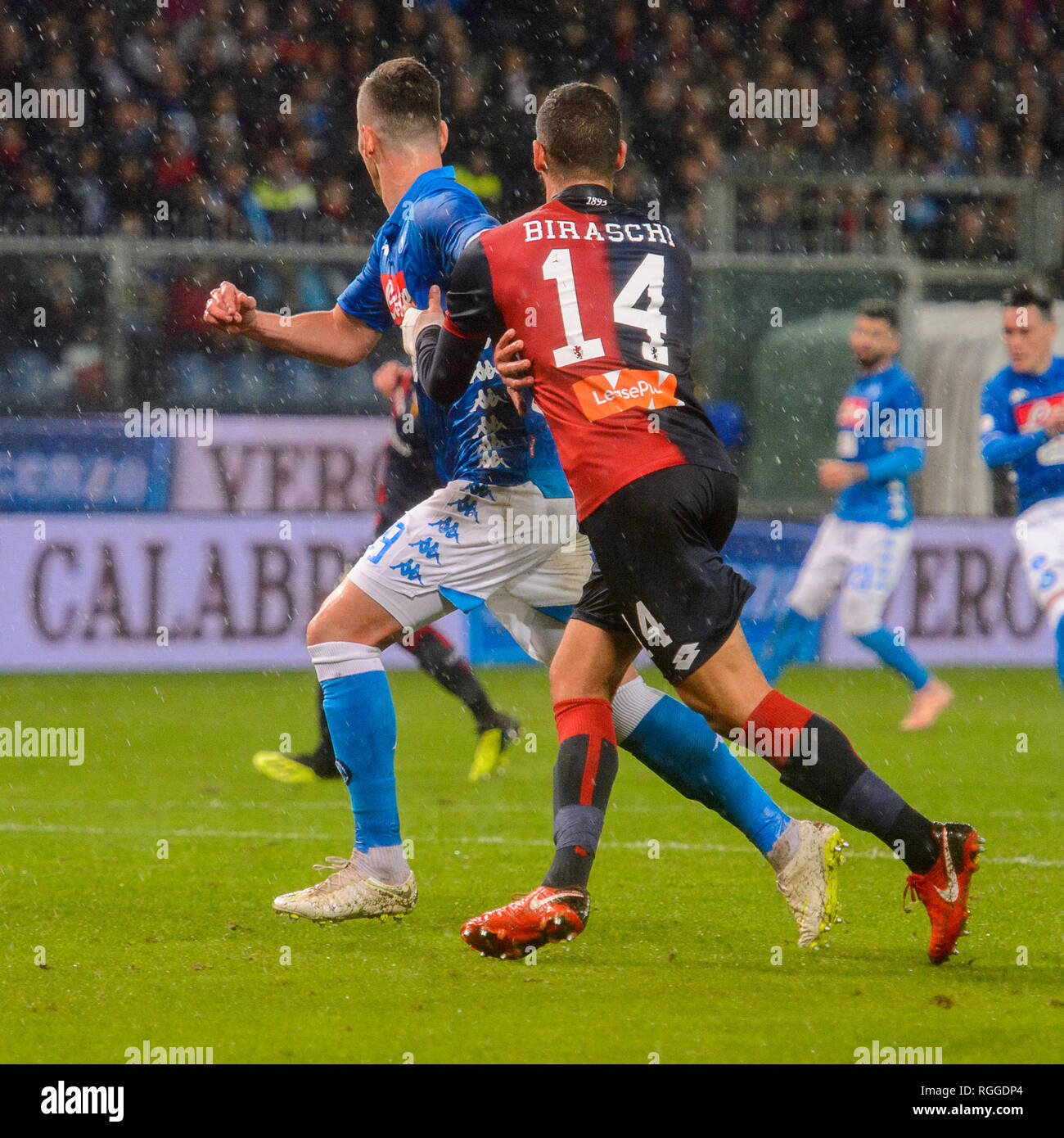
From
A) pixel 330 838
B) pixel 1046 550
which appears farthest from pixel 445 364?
pixel 1046 550

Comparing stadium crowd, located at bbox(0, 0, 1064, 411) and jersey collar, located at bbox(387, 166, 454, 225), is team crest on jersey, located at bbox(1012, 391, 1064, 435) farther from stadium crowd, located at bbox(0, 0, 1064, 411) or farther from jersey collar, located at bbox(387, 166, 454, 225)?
stadium crowd, located at bbox(0, 0, 1064, 411)

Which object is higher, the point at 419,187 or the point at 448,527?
the point at 419,187

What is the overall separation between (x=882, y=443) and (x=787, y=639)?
3.72 ft

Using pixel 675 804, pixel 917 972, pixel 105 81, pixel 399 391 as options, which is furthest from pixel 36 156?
pixel 917 972

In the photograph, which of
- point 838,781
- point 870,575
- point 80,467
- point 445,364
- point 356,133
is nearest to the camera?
point 838,781

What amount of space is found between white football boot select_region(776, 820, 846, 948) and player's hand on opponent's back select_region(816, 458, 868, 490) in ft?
14.4

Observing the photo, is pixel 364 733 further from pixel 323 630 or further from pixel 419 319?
pixel 419 319

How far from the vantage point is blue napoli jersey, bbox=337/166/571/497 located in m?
4.15

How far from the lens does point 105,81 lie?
1356 centimetres

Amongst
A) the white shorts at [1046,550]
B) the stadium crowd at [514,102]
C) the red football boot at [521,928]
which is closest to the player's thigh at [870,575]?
the white shorts at [1046,550]

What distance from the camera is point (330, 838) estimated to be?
5.65 meters

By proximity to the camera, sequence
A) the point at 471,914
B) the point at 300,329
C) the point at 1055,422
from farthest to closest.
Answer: the point at 1055,422 < the point at 300,329 < the point at 471,914

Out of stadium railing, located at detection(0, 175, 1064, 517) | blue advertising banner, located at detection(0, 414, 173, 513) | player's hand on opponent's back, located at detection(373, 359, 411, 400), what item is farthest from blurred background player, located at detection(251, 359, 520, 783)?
stadium railing, located at detection(0, 175, 1064, 517)

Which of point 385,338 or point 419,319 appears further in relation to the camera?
point 385,338
